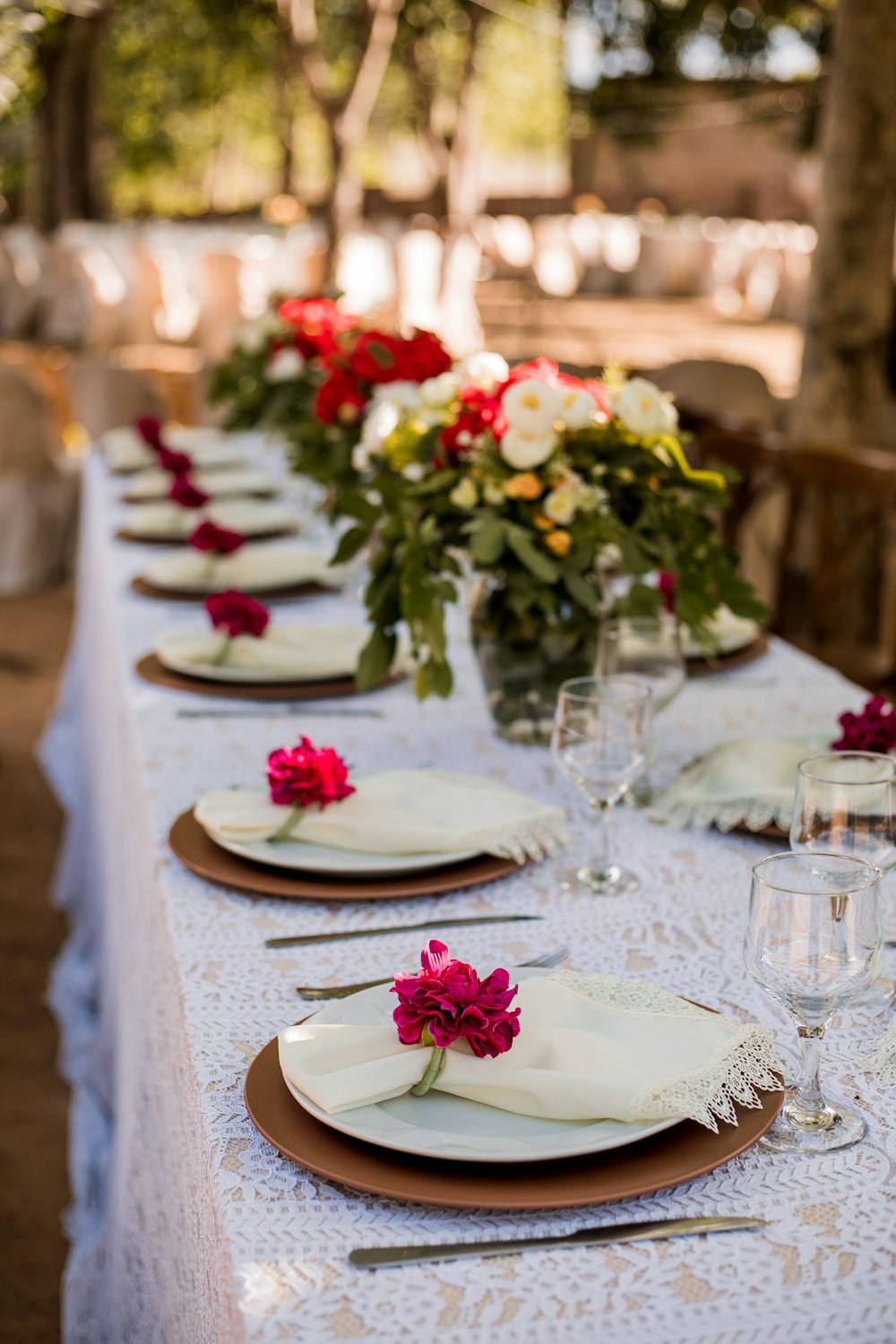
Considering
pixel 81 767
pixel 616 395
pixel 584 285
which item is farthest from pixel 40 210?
pixel 616 395

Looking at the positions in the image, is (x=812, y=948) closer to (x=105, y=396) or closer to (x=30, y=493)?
(x=105, y=396)

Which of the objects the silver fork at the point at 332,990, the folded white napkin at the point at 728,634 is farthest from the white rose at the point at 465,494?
the silver fork at the point at 332,990

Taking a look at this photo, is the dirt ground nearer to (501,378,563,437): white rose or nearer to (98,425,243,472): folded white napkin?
(98,425,243,472): folded white napkin

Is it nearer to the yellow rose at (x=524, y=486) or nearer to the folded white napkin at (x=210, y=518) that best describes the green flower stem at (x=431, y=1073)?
the yellow rose at (x=524, y=486)

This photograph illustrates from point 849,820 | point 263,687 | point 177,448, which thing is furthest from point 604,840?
point 177,448

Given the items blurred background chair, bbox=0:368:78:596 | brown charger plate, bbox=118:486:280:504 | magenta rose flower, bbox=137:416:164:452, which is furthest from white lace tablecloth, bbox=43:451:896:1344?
blurred background chair, bbox=0:368:78:596

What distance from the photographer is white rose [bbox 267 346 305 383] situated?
3.41 metres

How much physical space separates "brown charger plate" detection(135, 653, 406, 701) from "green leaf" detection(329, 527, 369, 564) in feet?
0.62


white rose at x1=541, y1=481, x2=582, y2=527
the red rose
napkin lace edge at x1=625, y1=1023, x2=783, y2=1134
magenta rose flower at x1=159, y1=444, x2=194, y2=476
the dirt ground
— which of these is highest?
the red rose

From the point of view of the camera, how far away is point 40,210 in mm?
16297

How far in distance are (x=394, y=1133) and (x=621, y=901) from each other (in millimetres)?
512

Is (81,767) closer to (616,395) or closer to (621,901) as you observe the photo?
(616,395)

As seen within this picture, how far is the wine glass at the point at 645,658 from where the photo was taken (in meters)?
1.68

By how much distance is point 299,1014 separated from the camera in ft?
3.80
